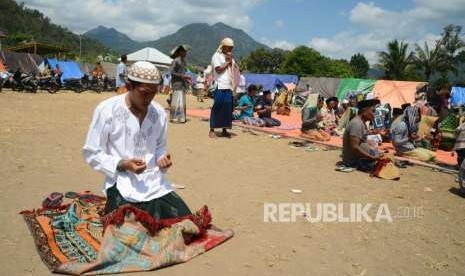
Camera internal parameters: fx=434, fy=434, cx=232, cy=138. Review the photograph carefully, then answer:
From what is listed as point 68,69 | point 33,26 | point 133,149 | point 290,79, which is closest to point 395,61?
point 290,79

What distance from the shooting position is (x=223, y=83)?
27.7ft

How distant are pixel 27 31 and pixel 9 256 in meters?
73.4

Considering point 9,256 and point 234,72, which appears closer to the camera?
point 9,256

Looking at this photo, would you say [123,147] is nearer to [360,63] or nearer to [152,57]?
[152,57]

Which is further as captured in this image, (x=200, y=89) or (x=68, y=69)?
(x=68, y=69)

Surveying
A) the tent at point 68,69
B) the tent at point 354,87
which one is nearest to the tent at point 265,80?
the tent at point 354,87

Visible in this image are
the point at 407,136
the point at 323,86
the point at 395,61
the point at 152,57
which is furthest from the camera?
the point at 395,61

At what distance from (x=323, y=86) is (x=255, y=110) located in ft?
47.9

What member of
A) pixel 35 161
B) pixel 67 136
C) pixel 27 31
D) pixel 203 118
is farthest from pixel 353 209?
pixel 27 31

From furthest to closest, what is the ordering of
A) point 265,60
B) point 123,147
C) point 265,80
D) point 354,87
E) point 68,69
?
point 265,60 → point 265,80 → point 68,69 → point 354,87 → point 123,147

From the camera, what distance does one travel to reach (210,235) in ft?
11.8

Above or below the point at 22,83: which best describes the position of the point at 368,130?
below

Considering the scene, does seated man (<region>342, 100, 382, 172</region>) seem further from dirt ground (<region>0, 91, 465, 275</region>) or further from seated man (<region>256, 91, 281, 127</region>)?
seated man (<region>256, 91, 281, 127</region>)

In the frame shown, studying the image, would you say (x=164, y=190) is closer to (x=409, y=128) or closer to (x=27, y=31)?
(x=409, y=128)
